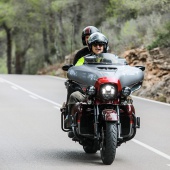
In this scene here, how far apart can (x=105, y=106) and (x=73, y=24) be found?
3507cm

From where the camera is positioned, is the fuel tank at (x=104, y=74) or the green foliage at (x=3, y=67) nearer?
the fuel tank at (x=104, y=74)

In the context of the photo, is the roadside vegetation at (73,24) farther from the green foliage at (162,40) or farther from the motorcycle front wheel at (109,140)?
the motorcycle front wheel at (109,140)

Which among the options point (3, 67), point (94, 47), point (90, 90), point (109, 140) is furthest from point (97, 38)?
point (3, 67)

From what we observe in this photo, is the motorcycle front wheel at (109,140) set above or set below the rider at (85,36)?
below

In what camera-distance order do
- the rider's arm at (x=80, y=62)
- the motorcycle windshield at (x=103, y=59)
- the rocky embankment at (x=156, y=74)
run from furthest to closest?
the rocky embankment at (x=156, y=74), the rider's arm at (x=80, y=62), the motorcycle windshield at (x=103, y=59)

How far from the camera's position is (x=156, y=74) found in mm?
24766

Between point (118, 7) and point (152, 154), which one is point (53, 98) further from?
point (118, 7)

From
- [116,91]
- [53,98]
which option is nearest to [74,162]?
[116,91]

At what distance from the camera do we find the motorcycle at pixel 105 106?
9133 mm

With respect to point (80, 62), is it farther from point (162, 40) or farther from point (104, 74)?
point (162, 40)

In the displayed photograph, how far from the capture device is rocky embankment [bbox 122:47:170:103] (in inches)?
880

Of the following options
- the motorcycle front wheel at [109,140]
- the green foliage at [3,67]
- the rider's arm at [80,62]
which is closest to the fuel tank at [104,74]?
the rider's arm at [80,62]

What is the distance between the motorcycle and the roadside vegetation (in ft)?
43.5

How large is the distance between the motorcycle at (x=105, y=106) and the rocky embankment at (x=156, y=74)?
39.1 ft
